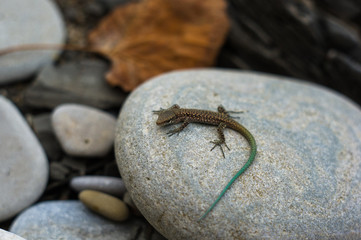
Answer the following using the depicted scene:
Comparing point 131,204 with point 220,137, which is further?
point 131,204

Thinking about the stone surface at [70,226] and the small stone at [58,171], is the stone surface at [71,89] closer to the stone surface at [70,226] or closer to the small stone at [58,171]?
the small stone at [58,171]

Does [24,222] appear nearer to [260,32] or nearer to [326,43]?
[260,32]

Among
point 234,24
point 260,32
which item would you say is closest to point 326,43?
point 260,32

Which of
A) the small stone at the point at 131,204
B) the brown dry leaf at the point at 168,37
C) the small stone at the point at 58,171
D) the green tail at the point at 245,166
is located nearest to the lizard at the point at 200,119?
the green tail at the point at 245,166

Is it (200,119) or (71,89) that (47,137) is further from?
(200,119)

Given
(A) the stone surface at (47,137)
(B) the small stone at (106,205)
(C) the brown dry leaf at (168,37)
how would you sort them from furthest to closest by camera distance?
(C) the brown dry leaf at (168,37) → (A) the stone surface at (47,137) → (B) the small stone at (106,205)

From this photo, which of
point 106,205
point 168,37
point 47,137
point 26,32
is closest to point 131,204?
point 106,205

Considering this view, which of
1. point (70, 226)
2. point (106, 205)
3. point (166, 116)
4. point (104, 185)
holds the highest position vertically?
point (166, 116)

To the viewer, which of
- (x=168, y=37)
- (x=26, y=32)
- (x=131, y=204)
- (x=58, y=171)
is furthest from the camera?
(x=168, y=37)

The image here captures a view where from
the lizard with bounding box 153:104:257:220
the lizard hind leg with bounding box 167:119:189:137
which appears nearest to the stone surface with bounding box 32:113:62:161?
the lizard with bounding box 153:104:257:220
